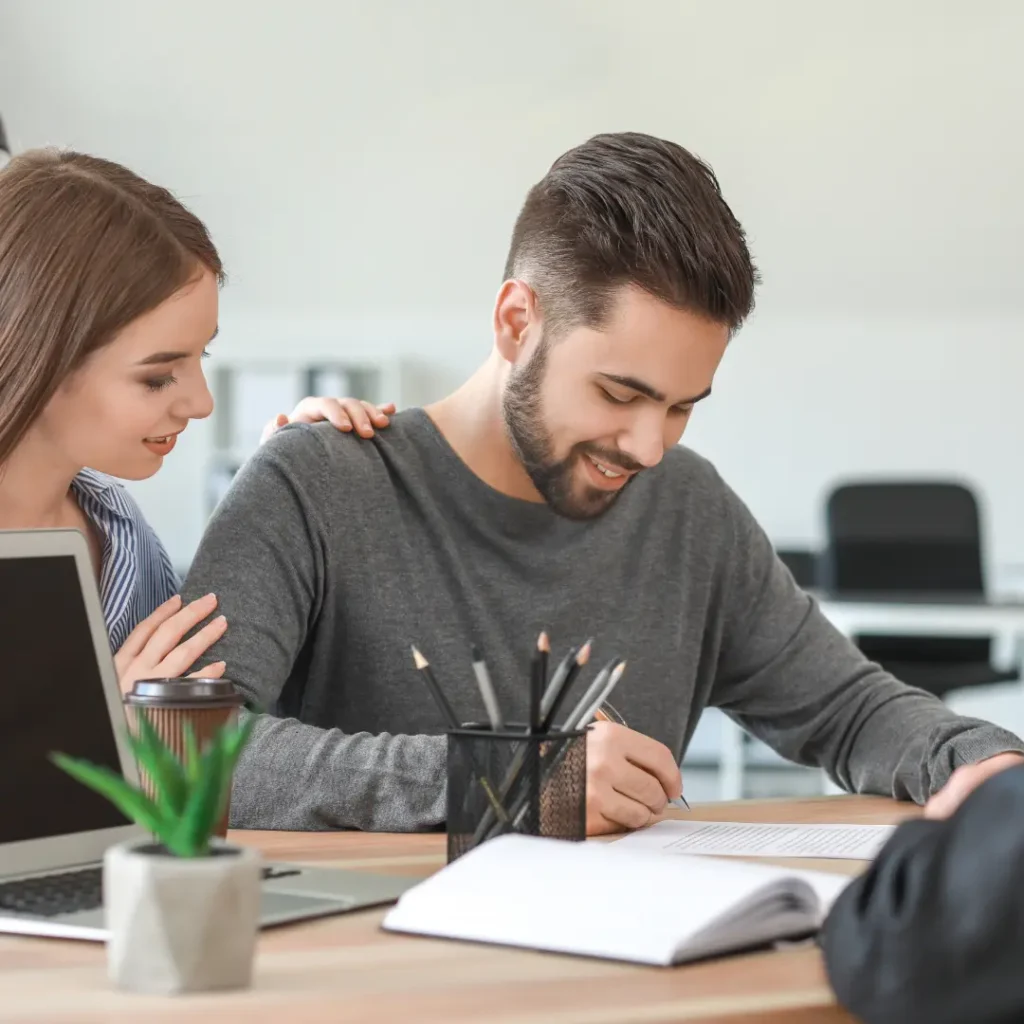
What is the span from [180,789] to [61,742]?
11.8 inches

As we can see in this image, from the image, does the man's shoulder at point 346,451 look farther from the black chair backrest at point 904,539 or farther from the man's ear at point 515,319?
the black chair backrest at point 904,539

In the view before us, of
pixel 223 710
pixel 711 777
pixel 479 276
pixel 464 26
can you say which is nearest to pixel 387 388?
pixel 479 276

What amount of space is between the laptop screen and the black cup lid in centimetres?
5

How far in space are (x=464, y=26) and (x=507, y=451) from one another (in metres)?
4.09

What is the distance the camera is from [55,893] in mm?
906

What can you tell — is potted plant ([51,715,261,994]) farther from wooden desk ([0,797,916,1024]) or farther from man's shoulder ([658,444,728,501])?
man's shoulder ([658,444,728,501])

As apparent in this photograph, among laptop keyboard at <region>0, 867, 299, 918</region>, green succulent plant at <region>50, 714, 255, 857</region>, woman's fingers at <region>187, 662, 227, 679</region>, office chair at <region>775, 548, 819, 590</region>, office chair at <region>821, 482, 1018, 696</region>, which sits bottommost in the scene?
office chair at <region>775, 548, 819, 590</region>

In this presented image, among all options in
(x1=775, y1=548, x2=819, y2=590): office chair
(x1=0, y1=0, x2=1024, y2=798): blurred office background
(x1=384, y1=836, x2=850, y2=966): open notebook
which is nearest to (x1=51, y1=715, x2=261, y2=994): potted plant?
(x1=384, y1=836, x2=850, y2=966): open notebook

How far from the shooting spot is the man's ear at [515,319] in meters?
1.58

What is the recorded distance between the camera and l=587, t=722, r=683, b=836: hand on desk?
1175 millimetres

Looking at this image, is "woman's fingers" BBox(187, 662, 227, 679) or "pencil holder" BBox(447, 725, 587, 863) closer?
"pencil holder" BBox(447, 725, 587, 863)

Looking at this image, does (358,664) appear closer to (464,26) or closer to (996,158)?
(464,26)

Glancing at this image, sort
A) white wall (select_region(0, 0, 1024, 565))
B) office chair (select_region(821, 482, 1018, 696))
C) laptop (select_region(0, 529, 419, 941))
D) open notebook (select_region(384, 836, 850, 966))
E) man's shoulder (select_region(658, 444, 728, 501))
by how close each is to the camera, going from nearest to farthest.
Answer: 1. open notebook (select_region(384, 836, 850, 966))
2. laptop (select_region(0, 529, 419, 941))
3. man's shoulder (select_region(658, 444, 728, 501))
4. office chair (select_region(821, 482, 1018, 696))
5. white wall (select_region(0, 0, 1024, 565))

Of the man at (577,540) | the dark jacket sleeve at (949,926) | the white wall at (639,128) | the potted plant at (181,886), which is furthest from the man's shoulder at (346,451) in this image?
the white wall at (639,128)
